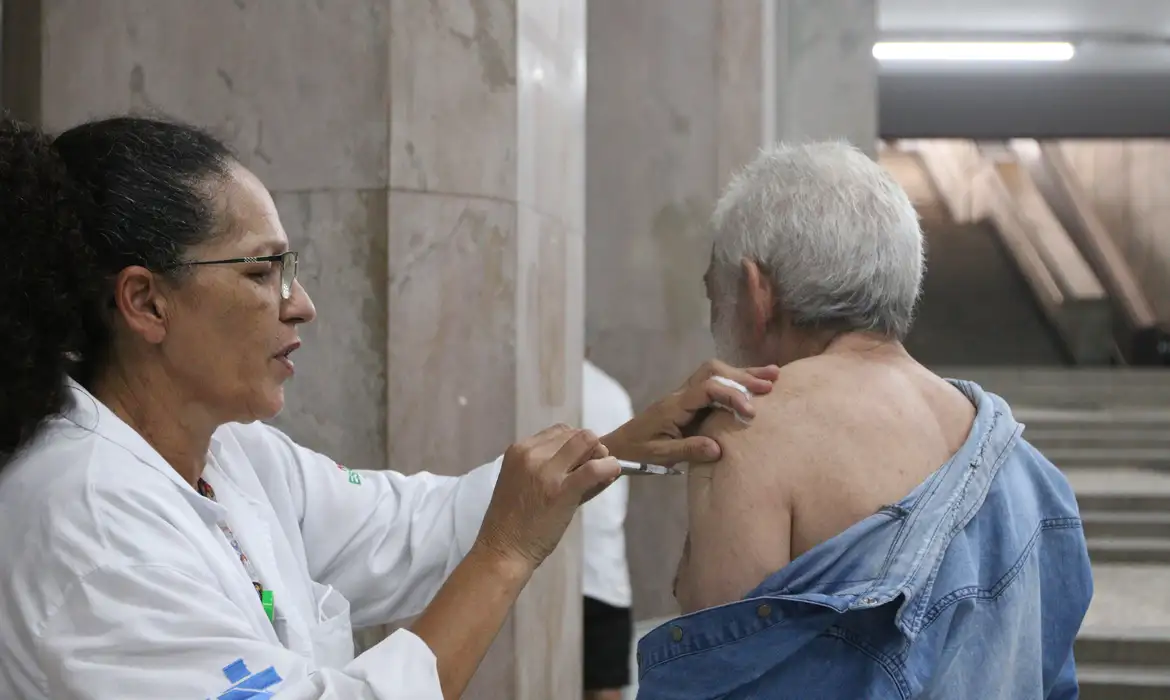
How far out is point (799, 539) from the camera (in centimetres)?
160

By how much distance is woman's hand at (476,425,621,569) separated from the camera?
64.6 inches

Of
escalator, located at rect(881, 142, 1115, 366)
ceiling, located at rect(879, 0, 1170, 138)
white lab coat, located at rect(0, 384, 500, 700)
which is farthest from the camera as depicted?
escalator, located at rect(881, 142, 1115, 366)

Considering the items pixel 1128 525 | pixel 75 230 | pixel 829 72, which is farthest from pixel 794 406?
pixel 829 72

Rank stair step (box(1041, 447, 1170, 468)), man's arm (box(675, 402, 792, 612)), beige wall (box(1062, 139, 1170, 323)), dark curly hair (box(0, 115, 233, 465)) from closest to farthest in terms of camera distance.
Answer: dark curly hair (box(0, 115, 233, 465))
man's arm (box(675, 402, 792, 612))
stair step (box(1041, 447, 1170, 468))
beige wall (box(1062, 139, 1170, 323))

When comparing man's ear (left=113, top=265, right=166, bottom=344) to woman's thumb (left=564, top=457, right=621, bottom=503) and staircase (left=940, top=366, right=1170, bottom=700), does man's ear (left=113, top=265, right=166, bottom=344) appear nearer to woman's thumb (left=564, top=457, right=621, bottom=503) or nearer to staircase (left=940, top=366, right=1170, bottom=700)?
woman's thumb (left=564, top=457, right=621, bottom=503)

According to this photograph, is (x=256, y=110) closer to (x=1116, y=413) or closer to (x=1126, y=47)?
(x=1116, y=413)

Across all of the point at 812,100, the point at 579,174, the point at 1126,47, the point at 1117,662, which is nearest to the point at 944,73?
the point at 1126,47

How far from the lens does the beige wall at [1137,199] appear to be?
17969mm

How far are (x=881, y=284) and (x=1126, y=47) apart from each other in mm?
12729

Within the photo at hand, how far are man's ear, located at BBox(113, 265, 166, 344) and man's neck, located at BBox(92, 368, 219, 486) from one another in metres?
0.06

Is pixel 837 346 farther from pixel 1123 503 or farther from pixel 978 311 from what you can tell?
pixel 978 311

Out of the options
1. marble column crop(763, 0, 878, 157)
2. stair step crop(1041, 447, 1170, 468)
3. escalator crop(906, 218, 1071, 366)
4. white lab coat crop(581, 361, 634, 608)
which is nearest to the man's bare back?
white lab coat crop(581, 361, 634, 608)

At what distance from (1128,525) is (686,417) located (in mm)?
6075

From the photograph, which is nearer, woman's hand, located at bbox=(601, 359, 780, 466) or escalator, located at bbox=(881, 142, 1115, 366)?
woman's hand, located at bbox=(601, 359, 780, 466)
